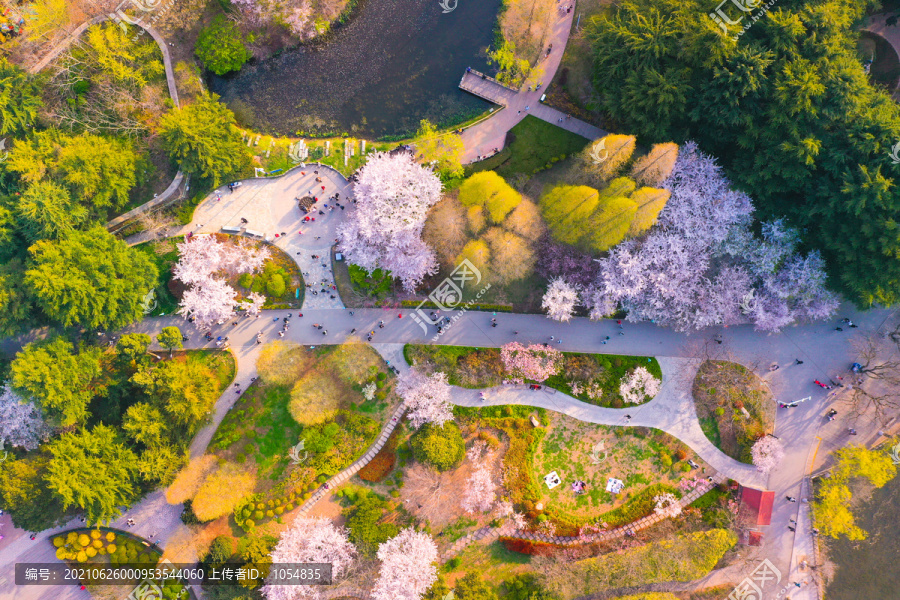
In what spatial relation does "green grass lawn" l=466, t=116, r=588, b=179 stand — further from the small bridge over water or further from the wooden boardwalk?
the wooden boardwalk

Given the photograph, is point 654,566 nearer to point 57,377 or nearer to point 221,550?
point 221,550

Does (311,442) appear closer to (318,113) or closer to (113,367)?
(113,367)

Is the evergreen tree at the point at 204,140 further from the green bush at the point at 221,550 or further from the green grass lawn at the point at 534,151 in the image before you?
the green bush at the point at 221,550

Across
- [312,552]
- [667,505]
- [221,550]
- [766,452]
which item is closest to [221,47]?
[221,550]

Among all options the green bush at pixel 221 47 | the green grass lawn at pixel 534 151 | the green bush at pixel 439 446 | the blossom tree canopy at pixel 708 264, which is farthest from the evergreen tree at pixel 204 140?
the blossom tree canopy at pixel 708 264

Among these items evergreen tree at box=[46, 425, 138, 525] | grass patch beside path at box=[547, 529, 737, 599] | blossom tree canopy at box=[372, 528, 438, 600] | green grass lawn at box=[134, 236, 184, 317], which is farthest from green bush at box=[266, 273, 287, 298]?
grass patch beside path at box=[547, 529, 737, 599]

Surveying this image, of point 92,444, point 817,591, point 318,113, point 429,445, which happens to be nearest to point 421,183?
point 318,113
